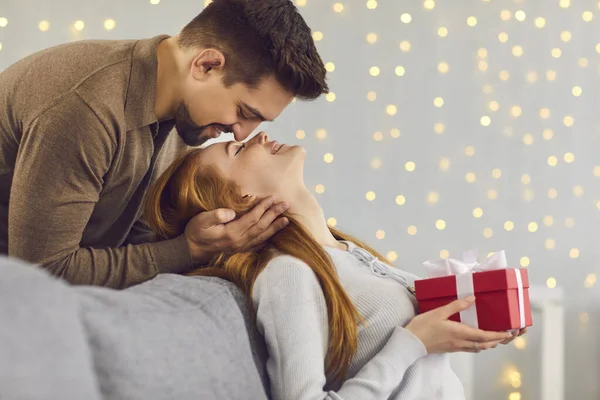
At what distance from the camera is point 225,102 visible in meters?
1.62

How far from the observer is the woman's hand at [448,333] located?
1.38 metres

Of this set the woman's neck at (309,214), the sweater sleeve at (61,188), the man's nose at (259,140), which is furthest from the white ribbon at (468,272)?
the sweater sleeve at (61,188)

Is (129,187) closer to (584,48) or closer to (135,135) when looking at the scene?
(135,135)

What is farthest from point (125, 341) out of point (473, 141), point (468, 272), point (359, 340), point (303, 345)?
point (473, 141)

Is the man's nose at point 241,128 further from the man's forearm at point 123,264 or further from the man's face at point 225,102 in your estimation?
the man's forearm at point 123,264

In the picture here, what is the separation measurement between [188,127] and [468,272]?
71 cm

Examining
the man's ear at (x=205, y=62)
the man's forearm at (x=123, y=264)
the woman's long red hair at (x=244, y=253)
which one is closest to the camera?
the woman's long red hair at (x=244, y=253)

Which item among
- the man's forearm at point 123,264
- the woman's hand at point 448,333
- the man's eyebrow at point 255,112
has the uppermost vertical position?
the man's eyebrow at point 255,112

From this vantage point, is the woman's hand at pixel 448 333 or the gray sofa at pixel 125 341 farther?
the woman's hand at pixel 448 333

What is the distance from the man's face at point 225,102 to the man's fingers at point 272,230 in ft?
0.83

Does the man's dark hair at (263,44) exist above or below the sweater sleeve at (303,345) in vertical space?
above

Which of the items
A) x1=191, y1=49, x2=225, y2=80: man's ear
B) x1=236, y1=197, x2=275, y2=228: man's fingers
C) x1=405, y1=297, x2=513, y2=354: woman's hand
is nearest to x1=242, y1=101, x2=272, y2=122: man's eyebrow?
x1=191, y1=49, x2=225, y2=80: man's ear

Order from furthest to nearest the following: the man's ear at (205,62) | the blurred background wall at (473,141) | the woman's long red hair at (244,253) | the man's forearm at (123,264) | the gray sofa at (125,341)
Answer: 1. the blurred background wall at (473,141)
2. the man's ear at (205,62)
3. the man's forearm at (123,264)
4. the woman's long red hair at (244,253)
5. the gray sofa at (125,341)

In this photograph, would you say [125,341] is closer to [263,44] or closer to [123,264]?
[123,264]
